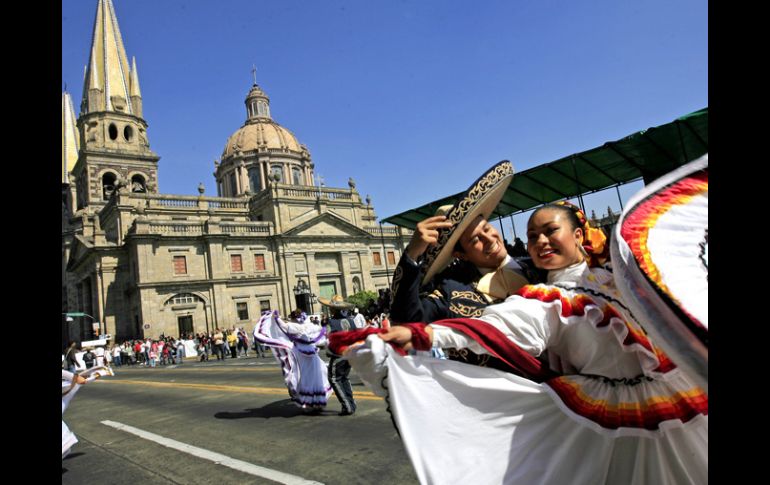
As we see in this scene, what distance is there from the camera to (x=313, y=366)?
28.6 ft

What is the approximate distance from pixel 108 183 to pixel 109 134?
18.1 feet

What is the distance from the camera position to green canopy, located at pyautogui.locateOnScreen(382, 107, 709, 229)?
10.0 metres

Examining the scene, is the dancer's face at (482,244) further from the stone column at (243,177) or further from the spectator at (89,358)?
the stone column at (243,177)

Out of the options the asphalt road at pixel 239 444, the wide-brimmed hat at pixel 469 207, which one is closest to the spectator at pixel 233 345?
the asphalt road at pixel 239 444

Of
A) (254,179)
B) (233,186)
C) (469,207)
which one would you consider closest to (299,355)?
(469,207)

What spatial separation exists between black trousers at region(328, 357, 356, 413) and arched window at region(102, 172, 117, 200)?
51580 millimetres

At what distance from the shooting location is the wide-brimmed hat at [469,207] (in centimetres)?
261

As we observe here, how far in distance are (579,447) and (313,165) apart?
62910 mm

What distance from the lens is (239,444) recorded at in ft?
20.8

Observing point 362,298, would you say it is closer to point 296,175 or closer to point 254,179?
point 296,175

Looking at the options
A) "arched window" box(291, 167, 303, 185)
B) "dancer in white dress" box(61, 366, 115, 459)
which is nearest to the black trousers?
"dancer in white dress" box(61, 366, 115, 459)

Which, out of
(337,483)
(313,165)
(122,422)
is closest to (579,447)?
(337,483)

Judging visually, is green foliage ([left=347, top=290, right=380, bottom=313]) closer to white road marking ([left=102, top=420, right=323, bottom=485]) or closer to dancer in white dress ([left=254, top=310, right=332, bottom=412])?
dancer in white dress ([left=254, top=310, right=332, bottom=412])

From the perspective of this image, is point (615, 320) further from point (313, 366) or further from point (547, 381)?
point (313, 366)
